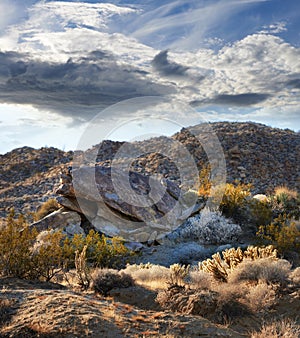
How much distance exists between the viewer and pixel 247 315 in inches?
256

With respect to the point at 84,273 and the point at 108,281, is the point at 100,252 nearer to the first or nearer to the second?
the point at 84,273

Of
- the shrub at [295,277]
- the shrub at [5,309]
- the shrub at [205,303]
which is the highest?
the shrub at [5,309]

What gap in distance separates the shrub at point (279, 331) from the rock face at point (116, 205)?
7.19 metres

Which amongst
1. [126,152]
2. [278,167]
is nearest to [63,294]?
[278,167]

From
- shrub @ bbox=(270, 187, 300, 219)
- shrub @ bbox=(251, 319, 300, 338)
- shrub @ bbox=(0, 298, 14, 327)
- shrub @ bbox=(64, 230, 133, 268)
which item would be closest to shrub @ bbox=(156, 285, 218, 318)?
shrub @ bbox=(251, 319, 300, 338)

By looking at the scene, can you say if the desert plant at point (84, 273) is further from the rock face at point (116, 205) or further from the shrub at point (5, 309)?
the rock face at point (116, 205)

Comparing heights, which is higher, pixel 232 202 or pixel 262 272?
pixel 262 272

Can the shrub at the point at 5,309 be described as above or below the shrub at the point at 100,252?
above

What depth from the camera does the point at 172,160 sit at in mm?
26188

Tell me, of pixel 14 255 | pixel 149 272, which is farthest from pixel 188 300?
pixel 14 255

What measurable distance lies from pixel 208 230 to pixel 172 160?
519 inches

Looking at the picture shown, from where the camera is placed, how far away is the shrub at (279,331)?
17.9ft

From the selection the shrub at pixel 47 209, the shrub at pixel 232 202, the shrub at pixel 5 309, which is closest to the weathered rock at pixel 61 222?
the shrub at pixel 47 209

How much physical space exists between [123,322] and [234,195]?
1038 cm
